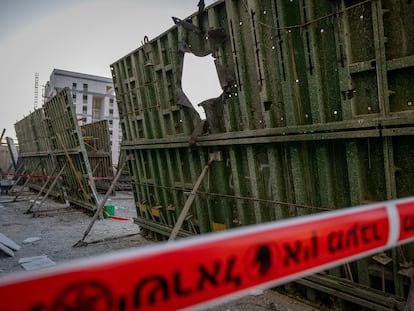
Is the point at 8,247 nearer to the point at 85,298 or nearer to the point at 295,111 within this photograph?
the point at 295,111

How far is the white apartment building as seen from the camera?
119ft

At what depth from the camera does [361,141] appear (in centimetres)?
254

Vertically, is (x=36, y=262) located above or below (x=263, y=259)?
below

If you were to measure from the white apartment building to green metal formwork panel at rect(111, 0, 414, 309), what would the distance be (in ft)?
105

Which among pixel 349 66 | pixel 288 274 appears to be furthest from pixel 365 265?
pixel 288 274

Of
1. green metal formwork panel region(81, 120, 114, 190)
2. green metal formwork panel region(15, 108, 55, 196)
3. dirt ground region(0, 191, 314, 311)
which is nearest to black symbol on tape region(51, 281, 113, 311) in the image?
dirt ground region(0, 191, 314, 311)

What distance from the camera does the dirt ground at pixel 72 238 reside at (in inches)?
125

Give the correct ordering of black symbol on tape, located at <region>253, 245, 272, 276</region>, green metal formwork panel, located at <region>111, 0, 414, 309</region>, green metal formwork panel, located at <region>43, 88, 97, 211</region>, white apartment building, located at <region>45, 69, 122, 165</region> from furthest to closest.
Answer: white apartment building, located at <region>45, 69, 122, 165</region>
green metal formwork panel, located at <region>43, 88, 97, 211</region>
green metal formwork panel, located at <region>111, 0, 414, 309</region>
black symbol on tape, located at <region>253, 245, 272, 276</region>

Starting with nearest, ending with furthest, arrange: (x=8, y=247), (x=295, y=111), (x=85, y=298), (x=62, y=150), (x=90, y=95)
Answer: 1. (x=85, y=298)
2. (x=295, y=111)
3. (x=8, y=247)
4. (x=62, y=150)
5. (x=90, y=95)

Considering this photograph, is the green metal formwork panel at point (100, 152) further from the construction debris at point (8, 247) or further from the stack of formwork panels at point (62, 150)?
the construction debris at point (8, 247)

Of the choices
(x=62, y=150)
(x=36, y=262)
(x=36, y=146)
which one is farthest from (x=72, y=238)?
(x=36, y=146)

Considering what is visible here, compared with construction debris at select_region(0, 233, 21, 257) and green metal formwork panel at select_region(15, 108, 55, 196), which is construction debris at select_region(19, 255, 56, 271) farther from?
green metal formwork panel at select_region(15, 108, 55, 196)

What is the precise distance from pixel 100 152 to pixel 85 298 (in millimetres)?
12127

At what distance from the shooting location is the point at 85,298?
77 cm
